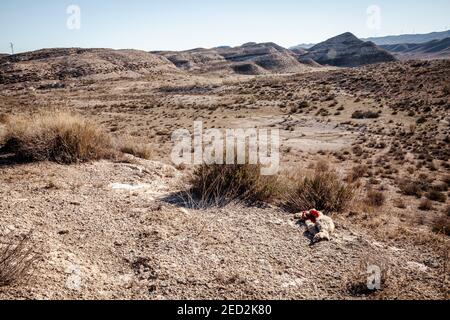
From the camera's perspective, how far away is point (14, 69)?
66250 millimetres

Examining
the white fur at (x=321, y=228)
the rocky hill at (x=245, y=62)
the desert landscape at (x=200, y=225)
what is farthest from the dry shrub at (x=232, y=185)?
the rocky hill at (x=245, y=62)

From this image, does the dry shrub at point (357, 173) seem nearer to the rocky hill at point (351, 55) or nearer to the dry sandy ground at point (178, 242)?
the dry sandy ground at point (178, 242)

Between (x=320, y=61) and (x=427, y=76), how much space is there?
82978 millimetres

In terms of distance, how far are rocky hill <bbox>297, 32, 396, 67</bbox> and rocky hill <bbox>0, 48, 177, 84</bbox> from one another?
54254 mm

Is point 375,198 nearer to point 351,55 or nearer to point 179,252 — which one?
point 179,252

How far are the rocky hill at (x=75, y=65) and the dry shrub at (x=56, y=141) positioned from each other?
63200 millimetres

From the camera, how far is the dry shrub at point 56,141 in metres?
7.55

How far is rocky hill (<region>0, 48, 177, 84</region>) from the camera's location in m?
65.4

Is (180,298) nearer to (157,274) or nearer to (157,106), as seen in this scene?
(157,274)

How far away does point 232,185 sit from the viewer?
642cm

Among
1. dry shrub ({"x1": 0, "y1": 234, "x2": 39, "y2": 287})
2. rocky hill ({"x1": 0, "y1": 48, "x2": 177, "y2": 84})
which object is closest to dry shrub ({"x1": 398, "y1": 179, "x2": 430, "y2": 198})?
dry shrub ({"x1": 0, "y1": 234, "x2": 39, "y2": 287})

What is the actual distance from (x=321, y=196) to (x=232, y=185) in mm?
1647

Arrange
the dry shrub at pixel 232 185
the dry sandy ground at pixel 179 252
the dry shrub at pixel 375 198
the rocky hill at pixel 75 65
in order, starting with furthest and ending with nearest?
the rocky hill at pixel 75 65 → the dry shrub at pixel 375 198 → the dry shrub at pixel 232 185 → the dry sandy ground at pixel 179 252
